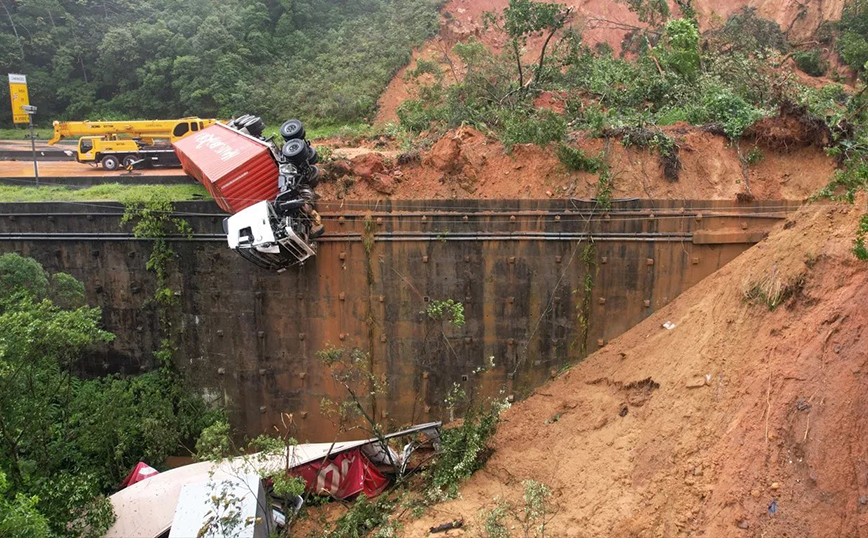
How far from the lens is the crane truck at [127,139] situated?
20203 millimetres

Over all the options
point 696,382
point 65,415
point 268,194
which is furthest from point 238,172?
point 696,382

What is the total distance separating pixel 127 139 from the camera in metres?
21.0

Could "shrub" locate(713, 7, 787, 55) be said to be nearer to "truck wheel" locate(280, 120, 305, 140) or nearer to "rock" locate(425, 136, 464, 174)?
"rock" locate(425, 136, 464, 174)

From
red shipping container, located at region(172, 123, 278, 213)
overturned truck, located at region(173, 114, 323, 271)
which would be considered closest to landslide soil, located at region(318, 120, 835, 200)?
overturned truck, located at region(173, 114, 323, 271)

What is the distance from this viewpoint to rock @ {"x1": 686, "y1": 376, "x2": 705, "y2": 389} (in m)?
9.45

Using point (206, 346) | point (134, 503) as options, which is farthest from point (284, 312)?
point (134, 503)

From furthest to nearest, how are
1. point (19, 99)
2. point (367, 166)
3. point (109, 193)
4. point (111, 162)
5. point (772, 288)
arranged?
point (111, 162), point (19, 99), point (109, 193), point (367, 166), point (772, 288)

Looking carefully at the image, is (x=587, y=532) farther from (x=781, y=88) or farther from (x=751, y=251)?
(x=781, y=88)

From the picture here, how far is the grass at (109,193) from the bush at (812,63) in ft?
65.9

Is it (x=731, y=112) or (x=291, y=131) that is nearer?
(x=291, y=131)

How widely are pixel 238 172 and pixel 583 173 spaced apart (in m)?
6.94

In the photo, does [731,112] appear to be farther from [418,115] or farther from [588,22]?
[588,22]

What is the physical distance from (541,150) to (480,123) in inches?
84.2

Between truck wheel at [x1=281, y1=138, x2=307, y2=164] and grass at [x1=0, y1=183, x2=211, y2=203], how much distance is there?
2736 millimetres
